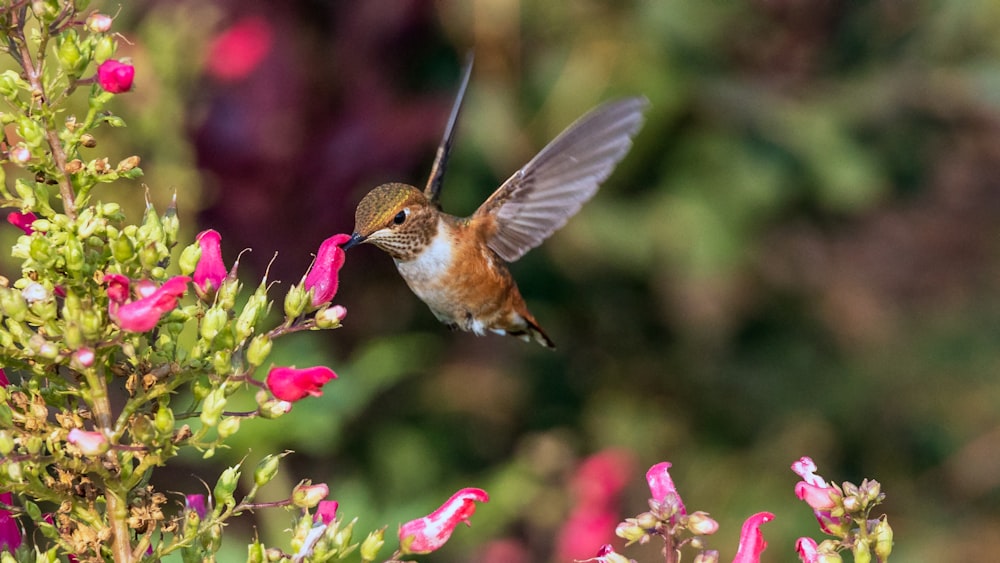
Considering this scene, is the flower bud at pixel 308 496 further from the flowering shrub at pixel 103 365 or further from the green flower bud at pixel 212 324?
the green flower bud at pixel 212 324

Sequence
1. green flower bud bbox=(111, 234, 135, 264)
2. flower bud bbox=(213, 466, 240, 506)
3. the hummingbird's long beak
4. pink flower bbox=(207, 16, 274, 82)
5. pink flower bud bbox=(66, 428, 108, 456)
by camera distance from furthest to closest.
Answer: pink flower bbox=(207, 16, 274, 82) → the hummingbird's long beak → flower bud bbox=(213, 466, 240, 506) → green flower bud bbox=(111, 234, 135, 264) → pink flower bud bbox=(66, 428, 108, 456)

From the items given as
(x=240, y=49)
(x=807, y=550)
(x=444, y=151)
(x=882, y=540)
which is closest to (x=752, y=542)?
(x=807, y=550)

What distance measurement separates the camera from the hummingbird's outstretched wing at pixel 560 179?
2.68 m

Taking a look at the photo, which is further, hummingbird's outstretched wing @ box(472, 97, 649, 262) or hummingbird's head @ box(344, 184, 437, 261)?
hummingbird's outstretched wing @ box(472, 97, 649, 262)

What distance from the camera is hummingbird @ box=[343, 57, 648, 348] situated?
267cm

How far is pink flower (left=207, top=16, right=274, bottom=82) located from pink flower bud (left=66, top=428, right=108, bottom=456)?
2.86 metres

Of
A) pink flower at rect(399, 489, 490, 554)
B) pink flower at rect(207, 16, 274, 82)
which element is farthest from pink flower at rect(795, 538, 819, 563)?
pink flower at rect(207, 16, 274, 82)

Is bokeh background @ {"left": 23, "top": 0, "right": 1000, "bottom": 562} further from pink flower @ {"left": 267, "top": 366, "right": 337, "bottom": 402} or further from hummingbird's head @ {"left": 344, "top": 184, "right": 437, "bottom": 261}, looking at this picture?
pink flower @ {"left": 267, "top": 366, "right": 337, "bottom": 402}

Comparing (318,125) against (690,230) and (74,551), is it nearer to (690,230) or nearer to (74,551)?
(690,230)

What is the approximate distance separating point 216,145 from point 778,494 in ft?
8.81

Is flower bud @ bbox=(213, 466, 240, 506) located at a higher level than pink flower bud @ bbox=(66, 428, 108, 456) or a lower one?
higher

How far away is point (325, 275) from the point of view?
194cm

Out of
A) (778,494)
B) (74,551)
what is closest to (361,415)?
(778,494)

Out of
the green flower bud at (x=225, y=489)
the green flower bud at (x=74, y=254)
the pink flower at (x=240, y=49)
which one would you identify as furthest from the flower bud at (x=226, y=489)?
the pink flower at (x=240, y=49)
